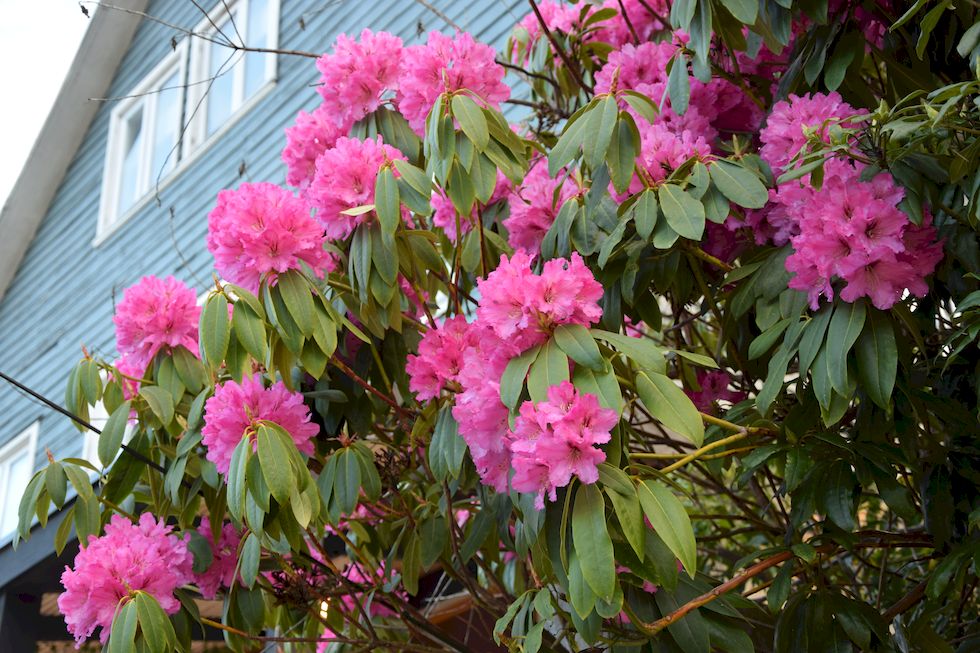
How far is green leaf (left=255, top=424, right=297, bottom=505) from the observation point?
72.1 inches

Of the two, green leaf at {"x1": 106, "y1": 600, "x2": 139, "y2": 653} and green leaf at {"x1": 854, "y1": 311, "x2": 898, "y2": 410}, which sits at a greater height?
green leaf at {"x1": 106, "y1": 600, "x2": 139, "y2": 653}

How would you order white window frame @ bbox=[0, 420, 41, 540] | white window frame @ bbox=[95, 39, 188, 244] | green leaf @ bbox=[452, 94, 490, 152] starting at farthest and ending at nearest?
white window frame @ bbox=[0, 420, 41, 540] → white window frame @ bbox=[95, 39, 188, 244] → green leaf @ bbox=[452, 94, 490, 152]

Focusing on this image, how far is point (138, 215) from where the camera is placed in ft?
24.1

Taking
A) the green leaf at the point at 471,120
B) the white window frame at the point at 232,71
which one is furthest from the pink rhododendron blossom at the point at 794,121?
the white window frame at the point at 232,71

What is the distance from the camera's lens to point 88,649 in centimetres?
749

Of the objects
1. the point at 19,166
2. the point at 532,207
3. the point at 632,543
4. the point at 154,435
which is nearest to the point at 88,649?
the point at 19,166

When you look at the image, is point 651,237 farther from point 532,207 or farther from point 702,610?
point 702,610

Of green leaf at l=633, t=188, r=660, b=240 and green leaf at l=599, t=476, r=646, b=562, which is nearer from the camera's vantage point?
green leaf at l=599, t=476, r=646, b=562

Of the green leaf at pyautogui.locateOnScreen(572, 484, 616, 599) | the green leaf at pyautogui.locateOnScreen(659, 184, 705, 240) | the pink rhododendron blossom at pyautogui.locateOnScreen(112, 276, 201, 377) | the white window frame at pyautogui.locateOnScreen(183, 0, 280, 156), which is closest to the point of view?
the green leaf at pyautogui.locateOnScreen(572, 484, 616, 599)

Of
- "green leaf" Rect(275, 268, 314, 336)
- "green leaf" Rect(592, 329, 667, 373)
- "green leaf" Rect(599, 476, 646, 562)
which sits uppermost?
"green leaf" Rect(275, 268, 314, 336)

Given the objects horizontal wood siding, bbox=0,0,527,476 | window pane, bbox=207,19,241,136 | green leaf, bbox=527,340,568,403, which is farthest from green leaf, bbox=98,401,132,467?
window pane, bbox=207,19,241,136

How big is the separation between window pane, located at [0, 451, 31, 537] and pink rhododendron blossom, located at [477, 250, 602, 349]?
6935mm

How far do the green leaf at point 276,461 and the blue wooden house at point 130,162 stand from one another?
11.9ft

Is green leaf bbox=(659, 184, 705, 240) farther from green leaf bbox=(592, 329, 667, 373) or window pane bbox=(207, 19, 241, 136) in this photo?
window pane bbox=(207, 19, 241, 136)
